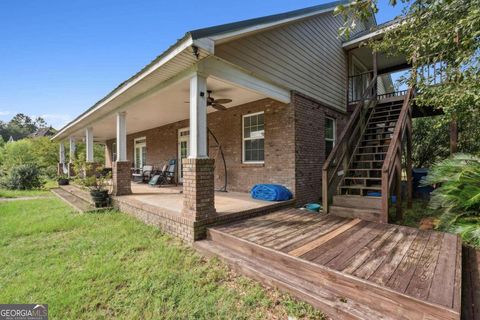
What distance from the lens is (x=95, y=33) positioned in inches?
308

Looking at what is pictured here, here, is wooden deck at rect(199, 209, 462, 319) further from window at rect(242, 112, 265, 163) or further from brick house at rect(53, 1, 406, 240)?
window at rect(242, 112, 265, 163)

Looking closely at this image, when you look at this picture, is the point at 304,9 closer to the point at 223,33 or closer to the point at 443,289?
the point at 223,33

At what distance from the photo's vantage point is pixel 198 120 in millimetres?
3719

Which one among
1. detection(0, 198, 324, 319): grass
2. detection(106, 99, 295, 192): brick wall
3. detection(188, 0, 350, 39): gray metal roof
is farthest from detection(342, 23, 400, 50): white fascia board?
detection(0, 198, 324, 319): grass

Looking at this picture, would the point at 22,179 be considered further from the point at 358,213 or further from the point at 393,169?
the point at 393,169

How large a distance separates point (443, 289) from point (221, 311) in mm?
1987

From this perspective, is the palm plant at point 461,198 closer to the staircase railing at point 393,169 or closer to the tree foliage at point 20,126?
the staircase railing at point 393,169

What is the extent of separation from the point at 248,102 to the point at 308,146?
212 cm

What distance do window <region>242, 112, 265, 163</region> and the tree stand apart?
324cm

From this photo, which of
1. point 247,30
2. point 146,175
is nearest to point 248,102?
point 247,30

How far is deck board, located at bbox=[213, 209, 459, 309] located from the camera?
6.70 ft

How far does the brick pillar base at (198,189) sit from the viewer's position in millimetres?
3594

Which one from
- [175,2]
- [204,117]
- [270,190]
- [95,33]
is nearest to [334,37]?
[175,2]

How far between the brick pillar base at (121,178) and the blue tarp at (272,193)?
374 cm
